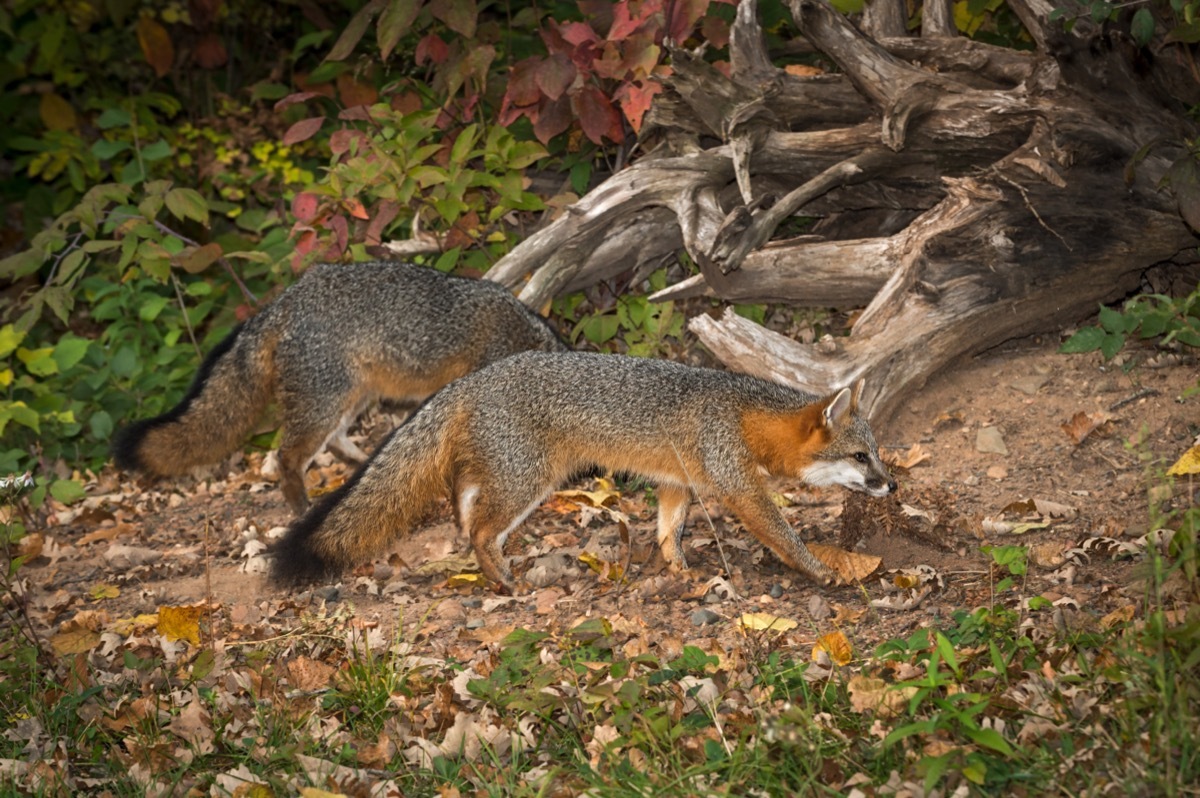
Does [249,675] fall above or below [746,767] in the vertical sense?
below

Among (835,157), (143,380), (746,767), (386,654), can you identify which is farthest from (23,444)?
(746,767)

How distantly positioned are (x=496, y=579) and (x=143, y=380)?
15.6 ft

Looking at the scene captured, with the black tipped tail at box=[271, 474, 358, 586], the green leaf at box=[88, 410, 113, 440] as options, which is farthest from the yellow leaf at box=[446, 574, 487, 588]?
the green leaf at box=[88, 410, 113, 440]

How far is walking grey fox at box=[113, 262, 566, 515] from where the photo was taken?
26.0 feet

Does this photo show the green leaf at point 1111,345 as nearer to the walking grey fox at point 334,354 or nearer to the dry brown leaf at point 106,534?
the walking grey fox at point 334,354

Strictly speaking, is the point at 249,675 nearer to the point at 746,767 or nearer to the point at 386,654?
the point at 386,654

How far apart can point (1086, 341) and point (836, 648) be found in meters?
3.19

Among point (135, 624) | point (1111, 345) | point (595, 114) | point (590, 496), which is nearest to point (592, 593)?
point (590, 496)

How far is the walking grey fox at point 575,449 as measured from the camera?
248 inches

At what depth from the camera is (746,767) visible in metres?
4.04

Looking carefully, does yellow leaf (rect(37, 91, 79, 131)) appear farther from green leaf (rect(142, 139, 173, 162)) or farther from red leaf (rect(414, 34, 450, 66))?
red leaf (rect(414, 34, 450, 66))

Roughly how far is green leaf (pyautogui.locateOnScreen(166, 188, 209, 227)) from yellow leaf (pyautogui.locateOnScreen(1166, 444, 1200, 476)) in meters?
6.61

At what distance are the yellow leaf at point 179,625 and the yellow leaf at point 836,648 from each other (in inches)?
116

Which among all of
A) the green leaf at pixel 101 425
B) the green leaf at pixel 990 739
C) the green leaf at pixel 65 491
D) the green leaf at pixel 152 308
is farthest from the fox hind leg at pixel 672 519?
the green leaf at pixel 152 308
